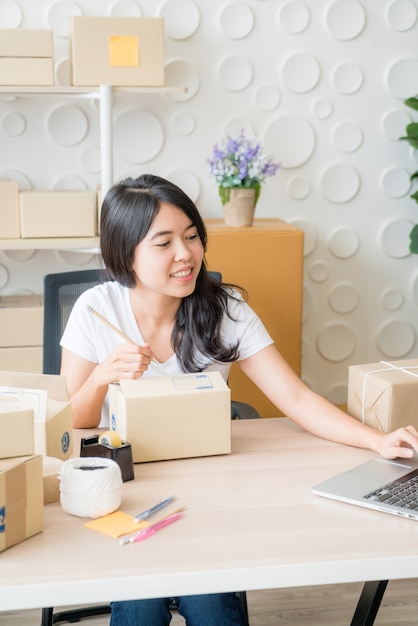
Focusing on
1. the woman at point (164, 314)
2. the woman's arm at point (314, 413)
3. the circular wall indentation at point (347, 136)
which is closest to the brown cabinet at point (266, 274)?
the circular wall indentation at point (347, 136)

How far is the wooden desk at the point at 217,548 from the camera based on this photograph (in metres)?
1.12

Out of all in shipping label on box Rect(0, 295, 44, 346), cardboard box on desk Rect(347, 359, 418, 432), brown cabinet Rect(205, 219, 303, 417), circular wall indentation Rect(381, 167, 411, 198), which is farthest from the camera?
circular wall indentation Rect(381, 167, 411, 198)

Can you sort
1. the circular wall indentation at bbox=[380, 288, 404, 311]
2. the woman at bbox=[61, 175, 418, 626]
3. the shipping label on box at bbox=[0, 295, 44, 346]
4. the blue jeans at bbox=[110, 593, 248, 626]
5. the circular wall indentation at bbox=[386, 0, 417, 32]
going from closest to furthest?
the blue jeans at bbox=[110, 593, 248, 626] → the woman at bbox=[61, 175, 418, 626] → the shipping label on box at bbox=[0, 295, 44, 346] → the circular wall indentation at bbox=[386, 0, 417, 32] → the circular wall indentation at bbox=[380, 288, 404, 311]

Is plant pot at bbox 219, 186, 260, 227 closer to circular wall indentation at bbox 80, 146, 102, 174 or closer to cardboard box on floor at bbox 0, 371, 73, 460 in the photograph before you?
circular wall indentation at bbox 80, 146, 102, 174

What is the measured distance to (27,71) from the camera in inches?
121

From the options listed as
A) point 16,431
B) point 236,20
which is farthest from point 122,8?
point 16,431

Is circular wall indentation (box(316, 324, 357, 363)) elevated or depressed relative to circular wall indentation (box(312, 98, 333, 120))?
depressed

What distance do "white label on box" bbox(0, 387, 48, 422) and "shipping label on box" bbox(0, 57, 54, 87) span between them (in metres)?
1.86

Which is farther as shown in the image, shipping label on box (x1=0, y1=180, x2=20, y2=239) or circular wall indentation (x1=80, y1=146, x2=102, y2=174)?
circular wall indentation (x1=80, y1=146, x2=102, y2=174)

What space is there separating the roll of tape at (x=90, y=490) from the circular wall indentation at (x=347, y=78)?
8.89 feet

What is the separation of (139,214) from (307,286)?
2.00 m

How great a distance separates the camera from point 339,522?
1.29m

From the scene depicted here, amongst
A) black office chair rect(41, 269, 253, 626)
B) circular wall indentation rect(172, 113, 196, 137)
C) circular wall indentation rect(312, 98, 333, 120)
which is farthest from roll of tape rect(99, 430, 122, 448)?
circular wall indentation rect(312, 98, 333, 120)

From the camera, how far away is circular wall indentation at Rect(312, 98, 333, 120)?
3.64 metres
